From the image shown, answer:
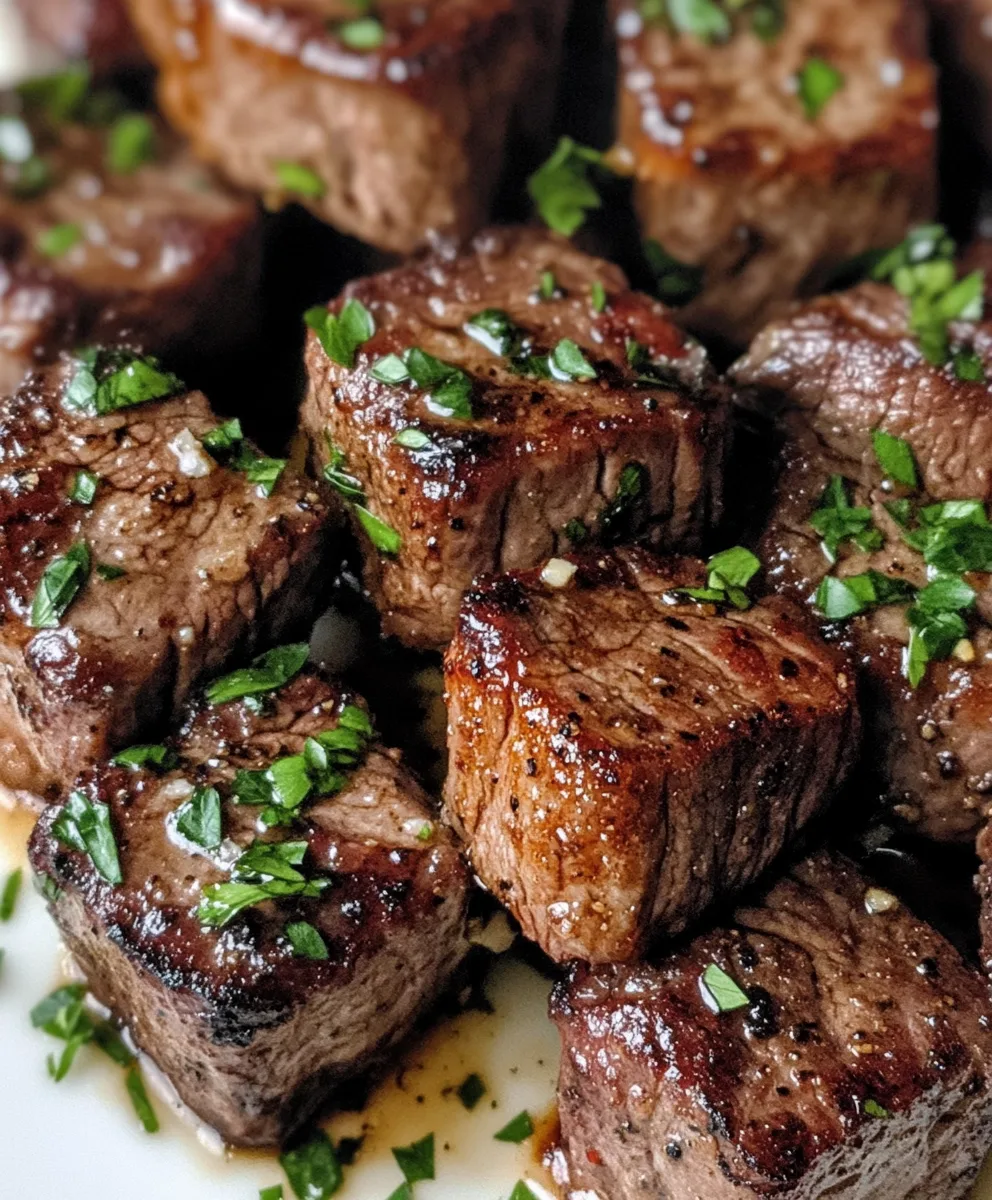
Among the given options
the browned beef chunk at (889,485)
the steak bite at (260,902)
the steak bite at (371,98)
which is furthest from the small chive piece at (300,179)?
the steak bite at (260,902)

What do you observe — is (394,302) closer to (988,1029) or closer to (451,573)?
(451,573)

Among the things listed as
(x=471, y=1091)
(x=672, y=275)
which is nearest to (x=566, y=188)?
(x=672, y=275)

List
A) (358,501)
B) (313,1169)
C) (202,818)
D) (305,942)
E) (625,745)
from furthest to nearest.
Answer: (358,501), (313,1169), (202,818), (305,942), (625,745)

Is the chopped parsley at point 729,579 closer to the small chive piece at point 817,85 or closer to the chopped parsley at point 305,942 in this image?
the chopped parsley at point 305,942

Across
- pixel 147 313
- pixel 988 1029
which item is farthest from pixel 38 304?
pixel 988 1029

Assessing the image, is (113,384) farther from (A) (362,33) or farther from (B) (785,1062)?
(B) (785,1062)

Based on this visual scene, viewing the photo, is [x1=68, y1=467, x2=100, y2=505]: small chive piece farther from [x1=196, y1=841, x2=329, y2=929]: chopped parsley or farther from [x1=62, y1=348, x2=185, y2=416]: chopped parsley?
[x1=196, y1=841, x2=329, y2=929]: chopped parsley
